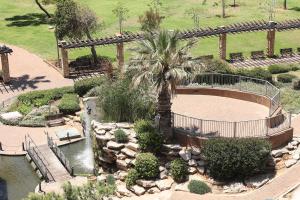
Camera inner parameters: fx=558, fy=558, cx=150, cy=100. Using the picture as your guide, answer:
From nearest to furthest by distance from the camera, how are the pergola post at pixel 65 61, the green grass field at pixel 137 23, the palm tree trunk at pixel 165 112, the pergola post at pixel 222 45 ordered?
the palm tree trunk at pixel 165 112 → the pergola post at pixel 65 61 → the pergola post at pixel 222 45 → the green grass field at pixel 137 23

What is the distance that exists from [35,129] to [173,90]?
14.6 metres

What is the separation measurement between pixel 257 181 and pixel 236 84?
11468mm

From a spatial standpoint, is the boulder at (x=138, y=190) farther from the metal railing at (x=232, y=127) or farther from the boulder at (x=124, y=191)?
the metal railing at (x=232, y=127)

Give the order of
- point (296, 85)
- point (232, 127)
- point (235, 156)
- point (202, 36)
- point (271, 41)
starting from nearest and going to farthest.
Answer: point (235, 156), point (232, 127), point (296, 85), point (202, 36), point (271, 41)

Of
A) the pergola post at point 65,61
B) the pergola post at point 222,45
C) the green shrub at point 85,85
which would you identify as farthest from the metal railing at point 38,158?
the pergola post at point 222,45

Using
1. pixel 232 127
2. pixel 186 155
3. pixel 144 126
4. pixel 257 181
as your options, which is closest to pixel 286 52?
pixel 232 127

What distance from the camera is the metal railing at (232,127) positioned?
33.0 m

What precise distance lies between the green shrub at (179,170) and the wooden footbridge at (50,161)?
6.90 meters

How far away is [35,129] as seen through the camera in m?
42.6

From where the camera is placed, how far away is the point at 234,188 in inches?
1235

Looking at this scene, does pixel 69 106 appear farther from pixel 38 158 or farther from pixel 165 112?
pixel 165 112

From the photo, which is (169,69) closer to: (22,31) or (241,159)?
(241,159)

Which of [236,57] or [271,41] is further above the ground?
[271,41]

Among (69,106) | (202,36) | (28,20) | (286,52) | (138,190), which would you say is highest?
(28,20)
